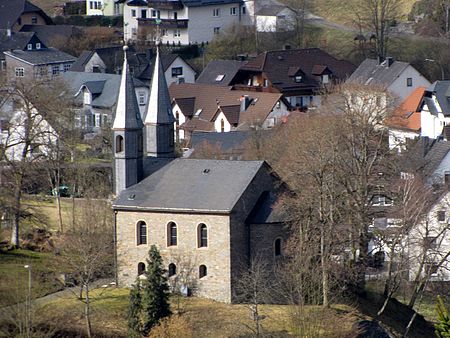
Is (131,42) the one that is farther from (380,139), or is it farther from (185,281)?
(185,281)

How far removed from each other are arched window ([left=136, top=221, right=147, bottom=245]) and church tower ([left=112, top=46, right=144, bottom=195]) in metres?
1.77

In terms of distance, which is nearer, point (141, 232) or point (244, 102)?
point (141, 232)

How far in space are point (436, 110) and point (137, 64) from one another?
23058mm

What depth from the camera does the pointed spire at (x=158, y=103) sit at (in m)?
57.8

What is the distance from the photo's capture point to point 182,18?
106 metres

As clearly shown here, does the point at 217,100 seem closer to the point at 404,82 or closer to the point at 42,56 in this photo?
the point at 404,82

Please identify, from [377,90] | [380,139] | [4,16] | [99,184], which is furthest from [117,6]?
[380,139]

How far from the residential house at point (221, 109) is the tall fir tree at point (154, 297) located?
31.3 m

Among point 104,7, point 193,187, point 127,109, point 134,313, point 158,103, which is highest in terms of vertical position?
point 104,7

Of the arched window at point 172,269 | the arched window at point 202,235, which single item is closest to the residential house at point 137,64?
the arched window at point 172,269

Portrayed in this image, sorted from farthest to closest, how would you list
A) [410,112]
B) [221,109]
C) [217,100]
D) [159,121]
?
[217,100], [221,109], [410,112], [159,121]

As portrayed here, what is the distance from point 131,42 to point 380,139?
4555cm

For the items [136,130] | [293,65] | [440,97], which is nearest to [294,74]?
[293,65]

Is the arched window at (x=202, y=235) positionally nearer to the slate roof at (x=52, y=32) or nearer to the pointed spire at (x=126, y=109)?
the pointed spire at (x=126, y=109)
